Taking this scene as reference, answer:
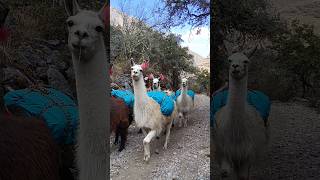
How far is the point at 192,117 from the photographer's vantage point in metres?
1.51

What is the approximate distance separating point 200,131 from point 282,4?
2.28 ft

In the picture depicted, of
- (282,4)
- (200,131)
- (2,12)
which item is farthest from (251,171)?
(2,12)

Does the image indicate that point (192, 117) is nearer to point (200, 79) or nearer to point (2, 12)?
point (200, 79)

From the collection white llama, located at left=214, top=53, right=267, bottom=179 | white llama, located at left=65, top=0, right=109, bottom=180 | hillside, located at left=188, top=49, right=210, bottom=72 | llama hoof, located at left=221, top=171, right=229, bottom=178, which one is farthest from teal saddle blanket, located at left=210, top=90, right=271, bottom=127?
white llama, located at left=65, top=0, right=109, bottom=180

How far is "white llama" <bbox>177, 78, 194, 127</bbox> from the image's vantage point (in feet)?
4.73

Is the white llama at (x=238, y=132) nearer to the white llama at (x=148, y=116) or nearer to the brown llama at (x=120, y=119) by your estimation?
the white llama at (x=148, y=116)

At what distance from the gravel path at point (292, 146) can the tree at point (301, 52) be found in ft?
0.41

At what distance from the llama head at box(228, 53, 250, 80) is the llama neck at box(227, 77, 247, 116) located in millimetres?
29

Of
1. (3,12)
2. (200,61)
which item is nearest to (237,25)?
(200,61)

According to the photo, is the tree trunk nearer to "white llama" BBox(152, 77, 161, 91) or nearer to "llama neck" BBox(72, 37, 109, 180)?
"llama neck" BBox(72, 37, 109, 180)

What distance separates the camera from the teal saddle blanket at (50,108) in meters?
1.17

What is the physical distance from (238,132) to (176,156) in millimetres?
283

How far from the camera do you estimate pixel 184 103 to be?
1550 millimetres

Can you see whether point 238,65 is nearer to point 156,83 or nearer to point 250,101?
point 250,101
